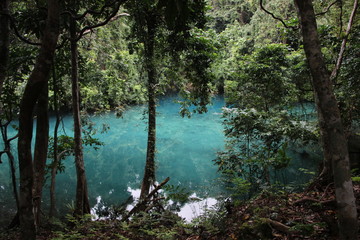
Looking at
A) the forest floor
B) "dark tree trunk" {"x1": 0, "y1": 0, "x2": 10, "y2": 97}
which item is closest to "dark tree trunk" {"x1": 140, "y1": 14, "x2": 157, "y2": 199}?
the forest floor

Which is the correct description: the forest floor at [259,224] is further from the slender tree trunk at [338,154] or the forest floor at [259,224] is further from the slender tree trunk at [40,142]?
the slender tree trunk at [40,142]

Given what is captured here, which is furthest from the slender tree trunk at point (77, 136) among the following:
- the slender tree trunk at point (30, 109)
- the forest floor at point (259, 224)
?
the slender tree trunk at point (30, 109)

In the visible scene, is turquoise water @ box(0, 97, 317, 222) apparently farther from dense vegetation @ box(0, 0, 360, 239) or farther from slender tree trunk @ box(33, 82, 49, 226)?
slender tree trunk @ box(33, 82, 49, 226)

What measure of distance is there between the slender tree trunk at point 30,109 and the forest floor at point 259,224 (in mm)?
1377

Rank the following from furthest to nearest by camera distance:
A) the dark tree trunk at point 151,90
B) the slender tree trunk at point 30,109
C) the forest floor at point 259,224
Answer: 1. the dark tree trunk at point 151,90
2. the forest floor at point 259,224
3. the slender tree trunk at point 30,109

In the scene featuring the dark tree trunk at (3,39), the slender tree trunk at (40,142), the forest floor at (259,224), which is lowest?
the forest floor at (259,224)

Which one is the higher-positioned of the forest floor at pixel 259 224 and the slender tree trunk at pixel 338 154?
the slender tree trunk at pixel 338 154

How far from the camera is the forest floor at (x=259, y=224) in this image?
2.63 metres

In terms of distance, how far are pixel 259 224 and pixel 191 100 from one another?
16.0 feet

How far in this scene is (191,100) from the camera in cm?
734

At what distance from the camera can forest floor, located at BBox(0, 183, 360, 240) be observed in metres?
2.63

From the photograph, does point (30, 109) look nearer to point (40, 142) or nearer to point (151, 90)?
point (40, 142)

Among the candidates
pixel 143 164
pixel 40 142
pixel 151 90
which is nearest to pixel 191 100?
pixel 151 90

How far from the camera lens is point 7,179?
10.4m
